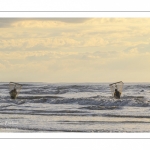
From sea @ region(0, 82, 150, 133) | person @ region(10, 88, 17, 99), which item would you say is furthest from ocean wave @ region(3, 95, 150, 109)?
person @ region(10, 88, 17, 99)

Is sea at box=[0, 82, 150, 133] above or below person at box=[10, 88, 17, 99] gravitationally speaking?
below

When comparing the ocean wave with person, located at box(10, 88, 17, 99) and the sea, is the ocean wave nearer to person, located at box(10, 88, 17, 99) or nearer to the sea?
the sea

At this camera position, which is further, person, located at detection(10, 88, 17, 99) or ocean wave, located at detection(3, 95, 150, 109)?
ocean wave, located at detection(3, 95, 150, 109)

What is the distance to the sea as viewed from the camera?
36.7 feet

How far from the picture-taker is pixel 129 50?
11312 mm

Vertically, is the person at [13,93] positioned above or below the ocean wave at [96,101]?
above

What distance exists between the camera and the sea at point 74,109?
1119cm

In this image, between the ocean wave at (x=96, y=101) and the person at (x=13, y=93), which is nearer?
the person at (x=13, y=93)

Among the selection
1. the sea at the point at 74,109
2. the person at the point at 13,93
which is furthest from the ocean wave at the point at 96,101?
the person at the point at 13,93

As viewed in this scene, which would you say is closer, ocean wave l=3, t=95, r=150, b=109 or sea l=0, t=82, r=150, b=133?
sea l=0, t=82, r=150, b=133

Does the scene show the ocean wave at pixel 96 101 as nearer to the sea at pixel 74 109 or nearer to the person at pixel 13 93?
the sea at pixel 74 109
